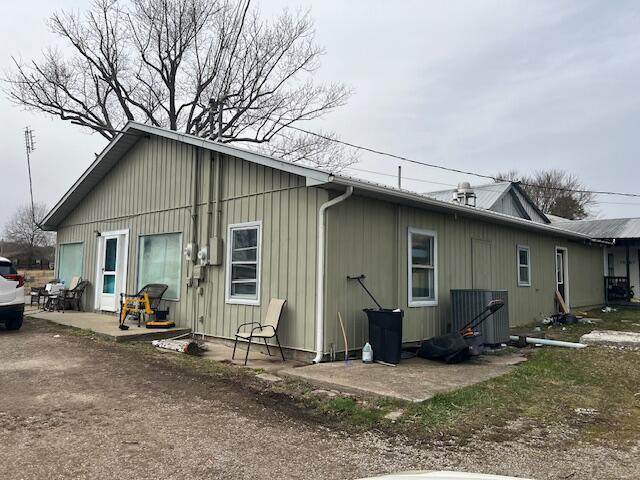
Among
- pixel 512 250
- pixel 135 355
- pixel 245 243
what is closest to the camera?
pixel 135 355

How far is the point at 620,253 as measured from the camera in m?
19.9

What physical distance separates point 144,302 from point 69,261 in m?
5.57

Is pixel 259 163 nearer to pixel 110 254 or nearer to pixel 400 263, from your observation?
pixel 400 263

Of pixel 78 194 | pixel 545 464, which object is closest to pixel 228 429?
pixel 545 464

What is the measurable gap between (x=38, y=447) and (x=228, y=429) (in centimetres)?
138

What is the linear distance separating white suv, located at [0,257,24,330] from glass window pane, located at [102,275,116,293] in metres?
2.32

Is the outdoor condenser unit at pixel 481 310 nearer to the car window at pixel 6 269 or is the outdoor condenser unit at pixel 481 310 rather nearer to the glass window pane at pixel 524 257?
the glass window pane at pixel 524 257

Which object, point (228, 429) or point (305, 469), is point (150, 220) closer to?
point (228, 429)

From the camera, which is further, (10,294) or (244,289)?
(10,294)

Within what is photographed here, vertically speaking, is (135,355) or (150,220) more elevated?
(150,220)

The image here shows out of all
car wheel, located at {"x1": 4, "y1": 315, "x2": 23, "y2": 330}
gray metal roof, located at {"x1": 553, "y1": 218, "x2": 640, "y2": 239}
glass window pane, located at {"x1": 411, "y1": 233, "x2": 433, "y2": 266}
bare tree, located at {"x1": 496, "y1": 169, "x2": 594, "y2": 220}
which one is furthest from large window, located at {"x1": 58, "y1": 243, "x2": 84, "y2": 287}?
bare tree, located at {"x1": 496, "y1": 169, "x2": 594, "y2": 220}

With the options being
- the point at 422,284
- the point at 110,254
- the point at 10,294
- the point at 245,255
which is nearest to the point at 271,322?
the point at 245,255

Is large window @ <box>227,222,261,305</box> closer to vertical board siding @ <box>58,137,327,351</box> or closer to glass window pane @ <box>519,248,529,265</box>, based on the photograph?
vertical board siding @ <box>58,137,327,351</box>

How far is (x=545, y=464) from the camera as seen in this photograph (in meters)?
3.27
